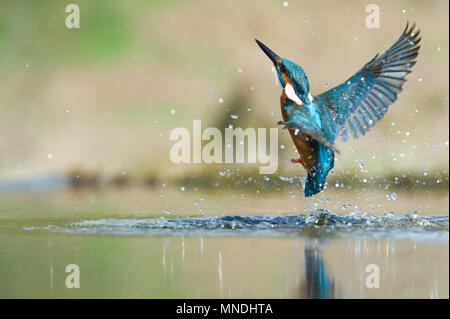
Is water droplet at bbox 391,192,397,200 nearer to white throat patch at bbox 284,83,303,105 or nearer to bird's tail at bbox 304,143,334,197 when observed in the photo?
bird's tail at bbox 304,143,334,197

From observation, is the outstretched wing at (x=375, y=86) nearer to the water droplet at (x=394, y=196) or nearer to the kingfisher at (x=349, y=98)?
the kingfisher at (x=349, y=98)

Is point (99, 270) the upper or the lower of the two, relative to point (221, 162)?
lower

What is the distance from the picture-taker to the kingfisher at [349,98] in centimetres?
554

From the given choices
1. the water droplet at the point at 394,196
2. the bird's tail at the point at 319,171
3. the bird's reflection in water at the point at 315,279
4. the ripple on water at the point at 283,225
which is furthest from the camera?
the water droplet at the point at 394,196

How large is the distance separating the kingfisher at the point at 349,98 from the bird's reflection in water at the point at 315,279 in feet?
3.68

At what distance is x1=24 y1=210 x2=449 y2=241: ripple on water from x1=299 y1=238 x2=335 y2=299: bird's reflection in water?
34.2 inches

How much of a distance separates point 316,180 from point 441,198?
244 centimetres

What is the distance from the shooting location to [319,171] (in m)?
5.57

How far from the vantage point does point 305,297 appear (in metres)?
3.48

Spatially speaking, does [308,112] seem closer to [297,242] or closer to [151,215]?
[297,242]

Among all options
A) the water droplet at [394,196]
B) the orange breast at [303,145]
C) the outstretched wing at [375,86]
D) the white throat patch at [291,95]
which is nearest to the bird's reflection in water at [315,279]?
the orange breast at [303,145]

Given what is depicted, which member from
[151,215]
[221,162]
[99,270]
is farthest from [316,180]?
[221,162]

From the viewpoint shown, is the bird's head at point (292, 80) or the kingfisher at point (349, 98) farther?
the kingfisher at point (349, 98)

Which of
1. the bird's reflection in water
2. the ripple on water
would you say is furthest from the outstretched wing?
the bird's reflection in water
